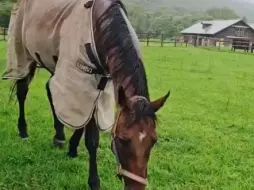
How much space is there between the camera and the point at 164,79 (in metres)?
10.8

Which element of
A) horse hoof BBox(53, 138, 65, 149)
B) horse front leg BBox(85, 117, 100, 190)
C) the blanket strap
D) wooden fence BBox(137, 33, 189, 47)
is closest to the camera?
the blanket strap

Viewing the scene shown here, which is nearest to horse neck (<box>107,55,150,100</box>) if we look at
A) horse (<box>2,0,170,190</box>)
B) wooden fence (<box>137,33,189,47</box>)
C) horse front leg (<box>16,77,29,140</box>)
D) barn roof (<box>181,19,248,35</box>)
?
horse (<box>2,0,170,190</box>)

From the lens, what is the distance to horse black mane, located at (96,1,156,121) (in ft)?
8.59

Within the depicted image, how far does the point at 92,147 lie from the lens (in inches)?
146

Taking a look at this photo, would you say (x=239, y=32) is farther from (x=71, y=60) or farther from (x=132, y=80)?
(x=132, y=80)

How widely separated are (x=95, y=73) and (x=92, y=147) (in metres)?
0.73

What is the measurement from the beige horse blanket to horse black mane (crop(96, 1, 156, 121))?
0.16 meters

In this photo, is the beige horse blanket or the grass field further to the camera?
the grass field

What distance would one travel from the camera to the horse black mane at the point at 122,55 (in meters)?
2.62

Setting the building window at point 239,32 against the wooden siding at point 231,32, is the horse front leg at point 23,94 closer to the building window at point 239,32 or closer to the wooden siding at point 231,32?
the wooden siding at point 231,32

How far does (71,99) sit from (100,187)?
0.80 metres

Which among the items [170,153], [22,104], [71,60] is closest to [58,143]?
[22,104]

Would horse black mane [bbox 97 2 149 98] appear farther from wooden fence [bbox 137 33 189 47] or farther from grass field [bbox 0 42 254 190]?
wooden fence [bbox 137 33 189 47]

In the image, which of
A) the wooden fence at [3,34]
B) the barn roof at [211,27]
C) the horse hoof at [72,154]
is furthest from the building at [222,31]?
the horse hoof at [72,154]
